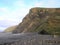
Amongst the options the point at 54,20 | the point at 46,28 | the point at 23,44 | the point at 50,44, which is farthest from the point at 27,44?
the point at 54,20

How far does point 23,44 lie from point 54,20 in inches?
5577

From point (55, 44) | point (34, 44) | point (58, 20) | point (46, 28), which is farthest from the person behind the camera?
point (58, 20)

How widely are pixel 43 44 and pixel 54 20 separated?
→ 142 metres

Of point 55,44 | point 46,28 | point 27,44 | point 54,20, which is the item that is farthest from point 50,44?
point 54,20

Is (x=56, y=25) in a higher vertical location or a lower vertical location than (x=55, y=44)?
lower

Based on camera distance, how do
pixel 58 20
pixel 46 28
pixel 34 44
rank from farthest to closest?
pixel 58 20 < pixel 46 28 < pixel 34 44

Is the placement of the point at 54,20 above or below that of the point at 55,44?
below

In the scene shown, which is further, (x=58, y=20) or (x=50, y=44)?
(x=58, y=20)

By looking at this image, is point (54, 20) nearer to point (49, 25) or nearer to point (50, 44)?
point (49, 25)

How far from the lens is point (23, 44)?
197 feet

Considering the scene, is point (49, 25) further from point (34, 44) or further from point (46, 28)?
point (34, 44)

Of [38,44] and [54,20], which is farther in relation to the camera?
[54,20]

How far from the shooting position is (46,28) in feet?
606

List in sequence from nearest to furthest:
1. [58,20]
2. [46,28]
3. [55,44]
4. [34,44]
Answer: [34,44] → [55,44] → [46,28] → [58,20]
